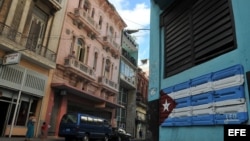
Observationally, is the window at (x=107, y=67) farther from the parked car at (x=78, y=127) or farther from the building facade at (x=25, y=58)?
the parked car at (x=78, y=127)

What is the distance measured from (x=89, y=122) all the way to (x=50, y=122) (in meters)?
3.31

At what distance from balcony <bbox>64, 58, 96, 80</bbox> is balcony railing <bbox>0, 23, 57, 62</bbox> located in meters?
1.53

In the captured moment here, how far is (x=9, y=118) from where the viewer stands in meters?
14.7

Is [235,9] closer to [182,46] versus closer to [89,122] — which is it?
[182,46]

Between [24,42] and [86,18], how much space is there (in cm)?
824

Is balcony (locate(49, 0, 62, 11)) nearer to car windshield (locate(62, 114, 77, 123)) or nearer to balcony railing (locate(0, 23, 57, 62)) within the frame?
balcony railing (locate(0, 23, 57, 62))

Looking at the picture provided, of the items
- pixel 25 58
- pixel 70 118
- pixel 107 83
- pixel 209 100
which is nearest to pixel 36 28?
pixel 25 58

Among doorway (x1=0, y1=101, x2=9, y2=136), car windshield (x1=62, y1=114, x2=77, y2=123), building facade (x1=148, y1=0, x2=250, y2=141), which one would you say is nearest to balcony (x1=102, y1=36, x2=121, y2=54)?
car windshield (x1=62, y1=114, x2=77, y2=123)

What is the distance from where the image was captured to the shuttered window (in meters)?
4.00

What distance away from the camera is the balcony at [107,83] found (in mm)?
25166

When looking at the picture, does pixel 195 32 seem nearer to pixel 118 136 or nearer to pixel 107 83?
pixel 118 136

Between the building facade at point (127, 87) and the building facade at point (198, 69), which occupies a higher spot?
the building facade at point (127, 87)

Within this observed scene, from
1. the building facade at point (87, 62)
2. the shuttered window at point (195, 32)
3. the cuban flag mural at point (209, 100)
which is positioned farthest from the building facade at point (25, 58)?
the cuban flag mural at point (209, 100)

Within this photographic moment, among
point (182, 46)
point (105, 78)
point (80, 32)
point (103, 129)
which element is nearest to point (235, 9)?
point (182, 46)
